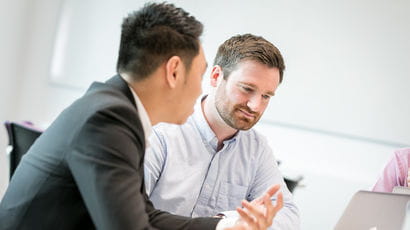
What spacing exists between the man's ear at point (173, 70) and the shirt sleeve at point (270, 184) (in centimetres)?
76

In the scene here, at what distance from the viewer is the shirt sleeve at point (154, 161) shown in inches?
71.0

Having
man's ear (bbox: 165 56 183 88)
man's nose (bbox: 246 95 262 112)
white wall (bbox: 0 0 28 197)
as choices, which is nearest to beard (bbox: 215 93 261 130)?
man's nose (bbox: 246 95 262 112)

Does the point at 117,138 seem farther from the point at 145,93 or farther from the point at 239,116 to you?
the point at 239,116

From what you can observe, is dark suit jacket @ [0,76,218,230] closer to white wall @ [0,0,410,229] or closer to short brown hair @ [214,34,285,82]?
short brown hair @ [214,34,285,82]

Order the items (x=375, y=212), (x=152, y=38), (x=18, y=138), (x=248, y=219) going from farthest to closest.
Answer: (x=18, y=138), (x=375, y=212), (x=248, y=219), (x=152, y=38)

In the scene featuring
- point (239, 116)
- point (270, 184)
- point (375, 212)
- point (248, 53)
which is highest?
point (248, 53)

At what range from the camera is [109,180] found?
3.51 feet

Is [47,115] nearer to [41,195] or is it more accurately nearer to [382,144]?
[382,144]

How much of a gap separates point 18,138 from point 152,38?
5.17 feet

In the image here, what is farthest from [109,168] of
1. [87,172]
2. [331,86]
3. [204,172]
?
[331,86]

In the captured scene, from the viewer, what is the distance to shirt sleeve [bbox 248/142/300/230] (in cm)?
187

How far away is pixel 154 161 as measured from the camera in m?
1.85

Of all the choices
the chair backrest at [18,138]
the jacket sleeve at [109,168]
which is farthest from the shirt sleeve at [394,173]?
the chair backrest at [18,138]

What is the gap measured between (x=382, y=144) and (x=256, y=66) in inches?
73.0
